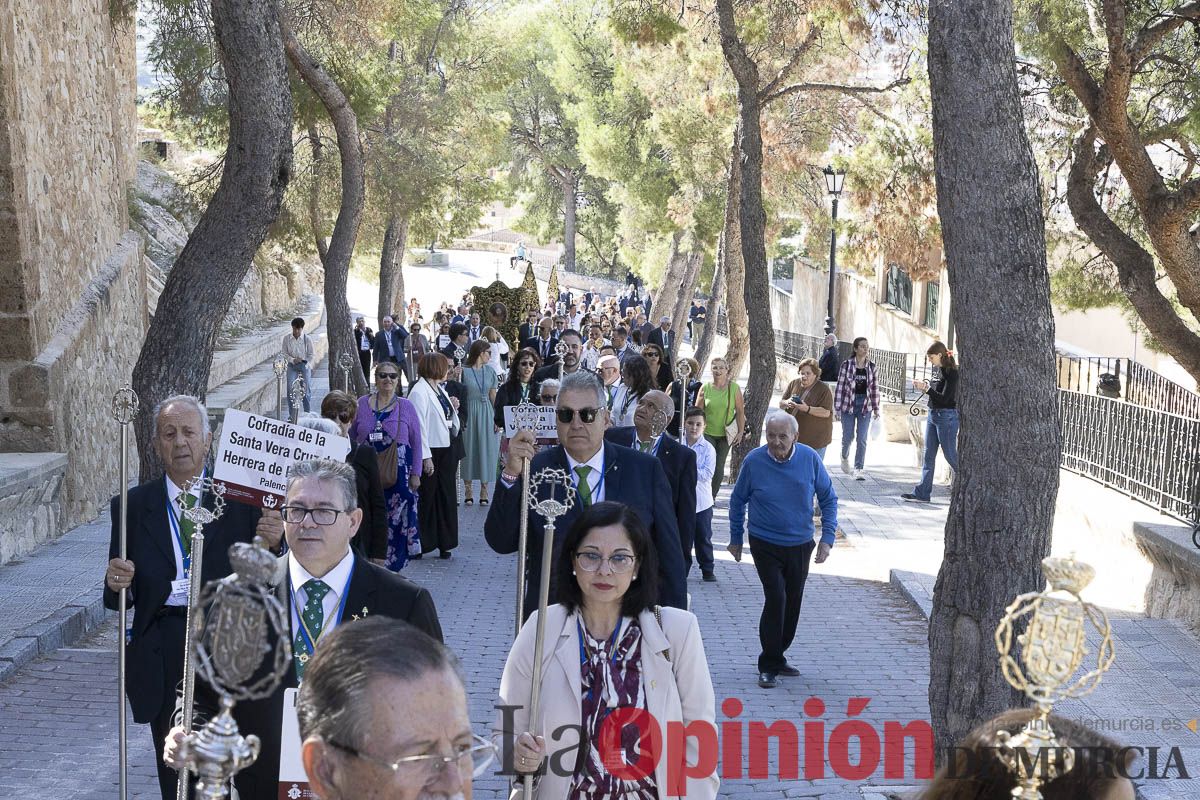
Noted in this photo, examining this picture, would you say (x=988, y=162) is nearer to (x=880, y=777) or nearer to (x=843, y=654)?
(x=880, y=777)

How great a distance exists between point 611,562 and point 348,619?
83 cm

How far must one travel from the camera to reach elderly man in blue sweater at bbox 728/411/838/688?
9133 millimetres

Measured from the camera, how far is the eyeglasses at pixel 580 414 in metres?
6.28

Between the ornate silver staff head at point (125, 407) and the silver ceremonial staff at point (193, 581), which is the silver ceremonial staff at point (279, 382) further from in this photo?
the silver ceremonial staff at point (193, 581)

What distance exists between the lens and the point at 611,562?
4438 mm

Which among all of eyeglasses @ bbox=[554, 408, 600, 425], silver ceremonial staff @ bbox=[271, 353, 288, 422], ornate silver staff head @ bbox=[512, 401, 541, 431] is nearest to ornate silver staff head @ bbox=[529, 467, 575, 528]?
eyeglasses @ bbox=[554, 408, 600, 425]

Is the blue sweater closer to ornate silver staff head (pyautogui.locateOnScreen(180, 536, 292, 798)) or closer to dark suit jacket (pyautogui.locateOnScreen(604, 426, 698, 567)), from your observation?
dark suit jacket (pyautogui.locateOnScreen(604, 426, 698, 567))

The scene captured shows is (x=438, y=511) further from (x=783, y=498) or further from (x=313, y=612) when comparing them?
(x=313, y=612)

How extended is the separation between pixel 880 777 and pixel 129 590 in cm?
409

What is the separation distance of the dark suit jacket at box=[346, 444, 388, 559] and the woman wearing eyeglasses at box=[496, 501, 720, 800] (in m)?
4.18

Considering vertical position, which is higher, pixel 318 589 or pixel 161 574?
pixel 318 589

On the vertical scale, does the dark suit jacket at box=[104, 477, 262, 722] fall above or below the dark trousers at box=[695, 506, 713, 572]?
above

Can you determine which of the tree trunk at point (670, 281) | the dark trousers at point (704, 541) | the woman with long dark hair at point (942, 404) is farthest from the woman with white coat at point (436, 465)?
the tree trunk at point (670, 281)

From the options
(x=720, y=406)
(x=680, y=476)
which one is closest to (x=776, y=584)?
(x=680, y=476)
